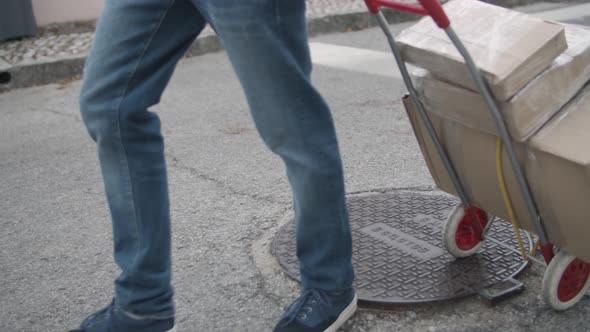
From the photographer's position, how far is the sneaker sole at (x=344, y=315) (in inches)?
77.2

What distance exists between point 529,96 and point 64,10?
6410mm

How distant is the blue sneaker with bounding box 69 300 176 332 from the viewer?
6.16ft

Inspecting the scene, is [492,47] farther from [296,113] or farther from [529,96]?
[296,113]

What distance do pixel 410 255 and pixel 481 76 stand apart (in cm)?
87

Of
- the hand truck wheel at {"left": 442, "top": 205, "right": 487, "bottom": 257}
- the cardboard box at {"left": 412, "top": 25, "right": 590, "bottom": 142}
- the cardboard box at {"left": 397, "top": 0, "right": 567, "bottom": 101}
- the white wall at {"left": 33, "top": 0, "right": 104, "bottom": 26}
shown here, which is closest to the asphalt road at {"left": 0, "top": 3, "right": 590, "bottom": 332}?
the hand truck wheel at {"left": 442, "top": 205, "right": 487, "bottom": 257}

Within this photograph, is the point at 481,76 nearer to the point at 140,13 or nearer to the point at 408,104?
the point at 408,104

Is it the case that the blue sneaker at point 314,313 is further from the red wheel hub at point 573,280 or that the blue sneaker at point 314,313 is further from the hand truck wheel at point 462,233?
the red wheel hub at point 573,280

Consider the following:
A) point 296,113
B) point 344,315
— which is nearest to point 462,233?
point 344,315

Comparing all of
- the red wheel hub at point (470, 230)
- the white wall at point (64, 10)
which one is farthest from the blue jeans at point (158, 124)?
the white wall at point (64, 10)

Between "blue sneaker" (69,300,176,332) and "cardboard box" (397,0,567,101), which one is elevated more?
"cardboard box" (397,0,567,101)

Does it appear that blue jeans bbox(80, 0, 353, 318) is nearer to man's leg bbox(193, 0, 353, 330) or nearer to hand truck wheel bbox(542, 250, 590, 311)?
man's leg bbox(193, 0, 353, 330)

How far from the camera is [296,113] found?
1706 mm

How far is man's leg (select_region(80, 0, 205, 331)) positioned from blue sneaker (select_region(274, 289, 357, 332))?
1.03ft

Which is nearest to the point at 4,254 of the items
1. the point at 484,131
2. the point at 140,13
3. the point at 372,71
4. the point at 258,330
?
the point at 258,330
